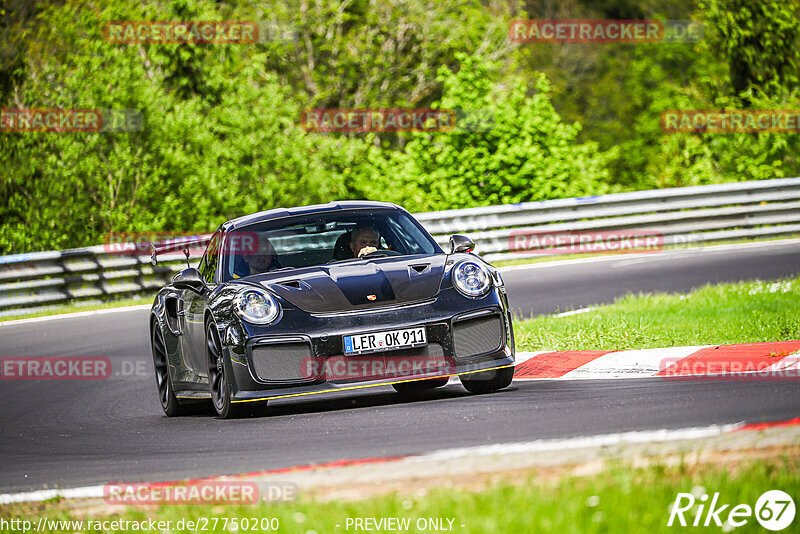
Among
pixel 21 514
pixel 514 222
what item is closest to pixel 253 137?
pixel 514 222

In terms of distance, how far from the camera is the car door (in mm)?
8102

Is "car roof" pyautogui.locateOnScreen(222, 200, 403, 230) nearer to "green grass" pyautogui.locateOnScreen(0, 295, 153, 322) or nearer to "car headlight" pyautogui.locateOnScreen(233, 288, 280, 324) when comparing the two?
"car headlight" pyautogui.locateOnScreen(233, 288, 280, 324)

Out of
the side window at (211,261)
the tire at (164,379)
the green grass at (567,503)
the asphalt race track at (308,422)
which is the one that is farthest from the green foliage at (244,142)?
the green grass at (567,503)

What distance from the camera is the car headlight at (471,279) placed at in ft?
24.7

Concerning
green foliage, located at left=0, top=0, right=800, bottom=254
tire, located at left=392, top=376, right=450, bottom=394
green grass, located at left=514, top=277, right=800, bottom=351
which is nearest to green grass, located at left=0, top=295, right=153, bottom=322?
green foliage, located at left=0, top=0, right=800, bottom=254

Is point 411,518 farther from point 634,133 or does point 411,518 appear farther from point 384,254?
point 634,133

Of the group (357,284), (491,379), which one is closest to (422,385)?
(491,379)

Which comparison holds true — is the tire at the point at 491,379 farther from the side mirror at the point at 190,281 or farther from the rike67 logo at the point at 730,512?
the rike67 logo at the point at 730,512

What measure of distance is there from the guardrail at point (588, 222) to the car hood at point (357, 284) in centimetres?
1016

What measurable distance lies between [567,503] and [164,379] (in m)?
5.68

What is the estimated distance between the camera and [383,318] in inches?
284

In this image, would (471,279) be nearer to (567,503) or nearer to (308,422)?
(308,422)

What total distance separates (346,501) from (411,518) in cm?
43

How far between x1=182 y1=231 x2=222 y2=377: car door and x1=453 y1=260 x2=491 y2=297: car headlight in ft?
5.45
